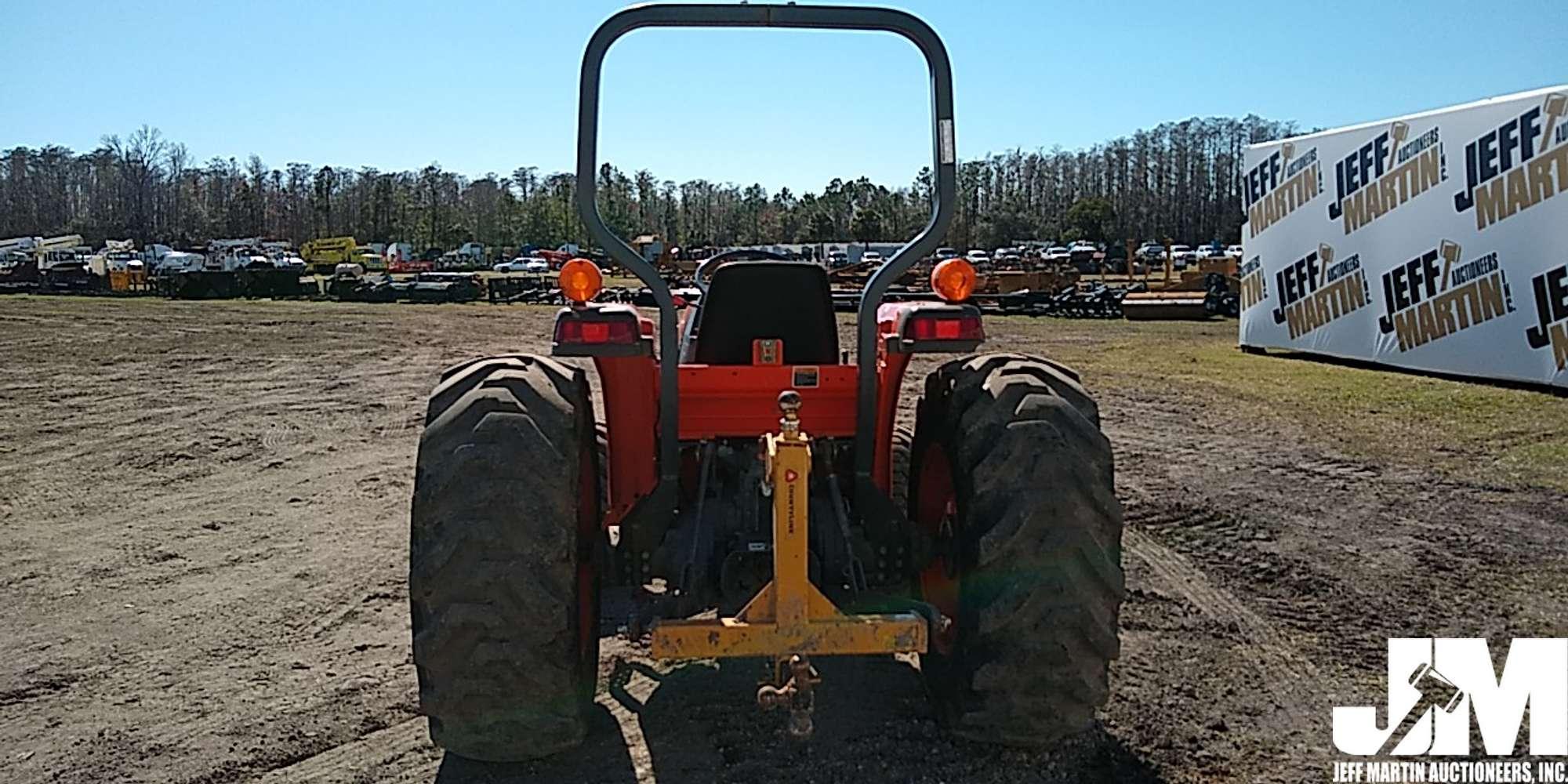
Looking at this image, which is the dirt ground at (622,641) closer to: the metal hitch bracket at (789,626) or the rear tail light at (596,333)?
A: the metal hitch bracket at (789,626)

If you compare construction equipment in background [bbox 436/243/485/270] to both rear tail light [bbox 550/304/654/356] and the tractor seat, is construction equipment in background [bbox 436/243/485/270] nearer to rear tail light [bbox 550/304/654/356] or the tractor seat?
the tractor seat

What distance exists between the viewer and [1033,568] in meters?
3.70

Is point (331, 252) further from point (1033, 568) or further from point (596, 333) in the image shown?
point (1033, 568)

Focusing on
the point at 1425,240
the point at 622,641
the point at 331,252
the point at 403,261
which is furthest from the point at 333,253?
the point at 622,641

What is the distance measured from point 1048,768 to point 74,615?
4762 mm

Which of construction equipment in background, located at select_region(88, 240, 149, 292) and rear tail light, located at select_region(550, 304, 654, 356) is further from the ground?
construction equipment in background, located at select_region(88, 240, 149, 292)

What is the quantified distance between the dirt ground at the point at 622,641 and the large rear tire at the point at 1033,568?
15.5 inches

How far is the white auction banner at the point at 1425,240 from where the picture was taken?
14383 mm

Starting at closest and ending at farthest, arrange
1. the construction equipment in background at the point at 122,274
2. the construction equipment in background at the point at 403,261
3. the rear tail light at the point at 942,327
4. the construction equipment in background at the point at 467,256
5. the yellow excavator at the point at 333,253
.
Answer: the rear tail light at the point at 942,327 < the construction equipment in background at the point at 122,274 < the construction equipment in background at the point at 403,261 < the yellow excavator at the point at 333,253 < the construction equipment in background at the point at 467,256

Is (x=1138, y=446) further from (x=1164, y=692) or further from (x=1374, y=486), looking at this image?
(x=1164, y=692)

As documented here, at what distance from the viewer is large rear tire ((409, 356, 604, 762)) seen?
3.55 metres

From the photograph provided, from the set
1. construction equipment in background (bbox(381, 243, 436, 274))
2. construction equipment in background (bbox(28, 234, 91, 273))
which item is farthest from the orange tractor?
construction equipment in background (bbox(28, 234, 91, 273))

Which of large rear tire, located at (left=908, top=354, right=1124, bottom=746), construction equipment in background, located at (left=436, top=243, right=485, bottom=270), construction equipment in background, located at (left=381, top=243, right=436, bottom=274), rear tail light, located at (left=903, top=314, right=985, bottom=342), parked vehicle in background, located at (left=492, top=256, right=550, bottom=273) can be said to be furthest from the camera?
construction equipment in background, located at (left=436, top=243, right=485, bottom=270)

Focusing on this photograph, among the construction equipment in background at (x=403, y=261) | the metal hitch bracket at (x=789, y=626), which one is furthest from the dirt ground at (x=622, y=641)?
the construction equipment in background at (x=403, y=261)
